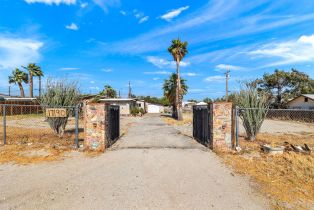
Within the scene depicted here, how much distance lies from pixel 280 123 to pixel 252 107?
56.7 ft

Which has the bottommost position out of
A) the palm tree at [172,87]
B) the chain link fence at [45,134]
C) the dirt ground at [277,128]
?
the dirt ground at [277,128]

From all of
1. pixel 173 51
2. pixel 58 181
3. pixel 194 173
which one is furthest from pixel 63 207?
pixel 173 51

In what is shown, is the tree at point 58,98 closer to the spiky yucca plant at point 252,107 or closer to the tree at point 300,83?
the spiky yucca plant at point 252,107

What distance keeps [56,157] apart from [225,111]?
245 inches

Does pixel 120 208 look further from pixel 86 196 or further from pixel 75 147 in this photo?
pixel 75 147

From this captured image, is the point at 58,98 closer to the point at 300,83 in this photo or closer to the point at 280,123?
the point at 280,123

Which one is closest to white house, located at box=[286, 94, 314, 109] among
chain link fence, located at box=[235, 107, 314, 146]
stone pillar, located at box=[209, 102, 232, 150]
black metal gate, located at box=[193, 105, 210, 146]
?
chain link fence, located at box=[235, 107, 314, 146]

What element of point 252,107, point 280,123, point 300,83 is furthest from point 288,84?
point 252,107

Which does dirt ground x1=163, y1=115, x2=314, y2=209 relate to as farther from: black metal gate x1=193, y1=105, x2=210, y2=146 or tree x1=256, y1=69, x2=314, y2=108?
tree x1=256, y1=69, x2=314, y2=108

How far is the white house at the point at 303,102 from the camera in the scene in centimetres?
3017

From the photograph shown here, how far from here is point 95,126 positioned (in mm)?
8969

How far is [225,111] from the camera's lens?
8.89m

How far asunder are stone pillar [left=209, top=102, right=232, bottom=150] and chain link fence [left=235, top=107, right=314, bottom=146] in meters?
0.42

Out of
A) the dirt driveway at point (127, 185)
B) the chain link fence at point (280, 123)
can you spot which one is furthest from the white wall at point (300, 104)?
the dirt driveway at point (127, 185)
